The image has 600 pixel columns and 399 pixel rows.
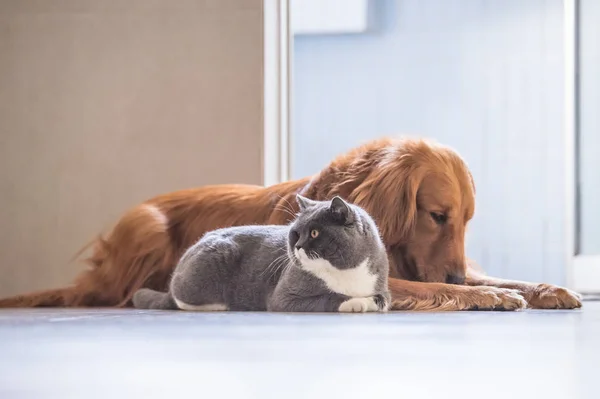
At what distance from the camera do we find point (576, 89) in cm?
328

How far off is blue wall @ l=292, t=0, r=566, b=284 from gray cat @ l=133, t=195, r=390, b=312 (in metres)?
1.20

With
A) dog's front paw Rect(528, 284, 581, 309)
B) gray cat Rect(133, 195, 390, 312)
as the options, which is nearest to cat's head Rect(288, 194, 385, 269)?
gray cat Rect(133, 195, 390, 312)

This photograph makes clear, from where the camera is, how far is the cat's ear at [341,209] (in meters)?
1.89

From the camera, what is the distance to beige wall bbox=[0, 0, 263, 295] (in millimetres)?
3092

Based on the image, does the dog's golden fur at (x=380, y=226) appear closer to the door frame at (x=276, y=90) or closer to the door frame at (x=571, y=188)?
the door frame at (x=276, y=90)

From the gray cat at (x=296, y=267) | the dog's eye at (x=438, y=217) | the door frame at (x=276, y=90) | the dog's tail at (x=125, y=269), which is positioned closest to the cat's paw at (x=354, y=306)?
the gray cat at (x=296, y=267)

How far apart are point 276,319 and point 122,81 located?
5.73 feet

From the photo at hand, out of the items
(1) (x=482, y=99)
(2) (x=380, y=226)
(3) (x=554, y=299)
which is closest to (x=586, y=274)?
(1) (x=482, y=99)

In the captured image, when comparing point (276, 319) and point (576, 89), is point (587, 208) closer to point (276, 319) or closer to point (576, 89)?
point (576, 89)

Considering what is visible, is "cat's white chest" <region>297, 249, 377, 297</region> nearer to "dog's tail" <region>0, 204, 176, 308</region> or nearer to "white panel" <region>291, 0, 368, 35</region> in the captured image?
"dog's tail" <region>0, 204, 176, 308</region>

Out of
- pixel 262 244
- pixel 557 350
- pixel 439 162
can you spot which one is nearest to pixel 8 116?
pixel 262 244

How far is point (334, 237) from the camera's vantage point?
74.2 inches

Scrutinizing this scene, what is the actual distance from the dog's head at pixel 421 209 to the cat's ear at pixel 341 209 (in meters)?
0.32

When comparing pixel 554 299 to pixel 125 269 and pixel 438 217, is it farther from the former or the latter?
pixel 125 269
